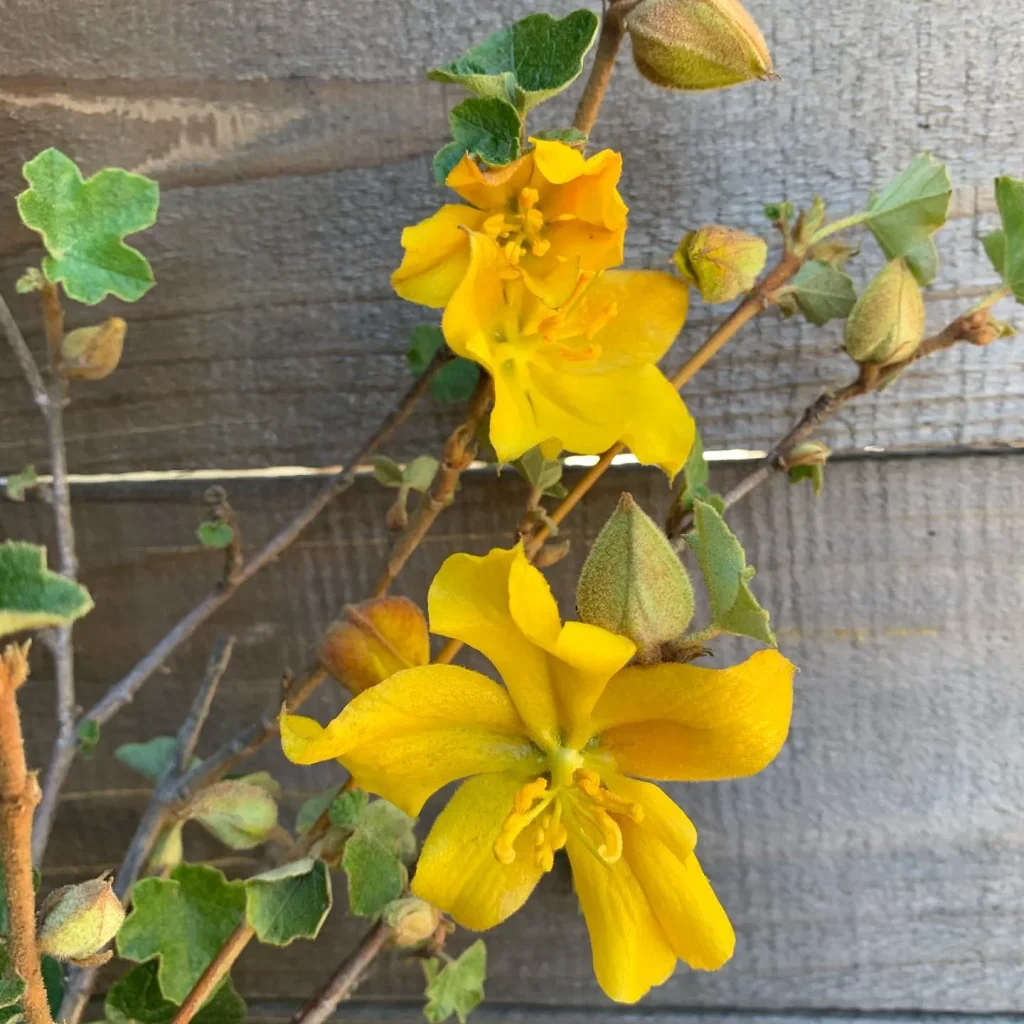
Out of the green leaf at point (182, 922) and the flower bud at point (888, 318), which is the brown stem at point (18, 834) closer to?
the green leaf at point (182, 922)

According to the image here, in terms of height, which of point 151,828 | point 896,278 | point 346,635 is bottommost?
point 151,828

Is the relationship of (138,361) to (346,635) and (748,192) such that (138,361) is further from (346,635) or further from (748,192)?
(748,192)

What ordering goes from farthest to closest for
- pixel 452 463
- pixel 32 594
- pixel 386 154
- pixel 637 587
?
pixel 386 154 < pixel 452 463 < pixel 637 587 < pixel 32 594

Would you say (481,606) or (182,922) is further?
(182,922)

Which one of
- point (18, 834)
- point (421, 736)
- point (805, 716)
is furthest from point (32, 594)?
point (805, 716)

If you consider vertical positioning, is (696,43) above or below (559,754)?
above

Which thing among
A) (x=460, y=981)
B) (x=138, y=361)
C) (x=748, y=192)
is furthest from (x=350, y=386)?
(x=460, y=981)

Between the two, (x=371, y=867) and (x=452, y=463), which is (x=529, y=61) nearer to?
(x=452, y=463)
